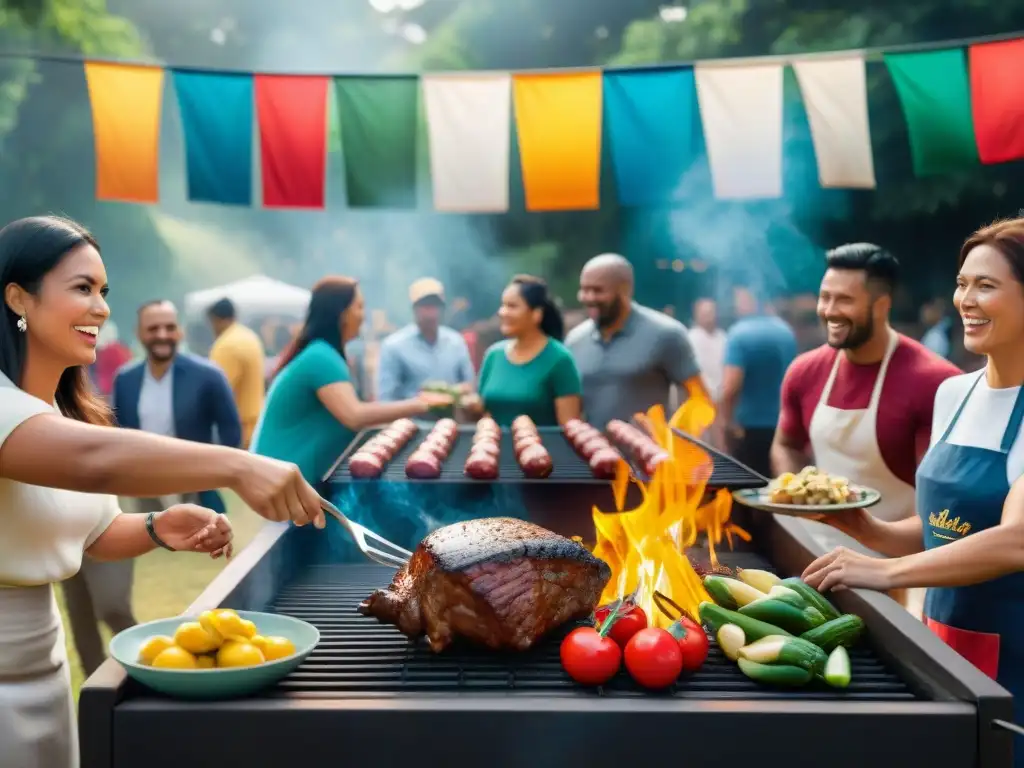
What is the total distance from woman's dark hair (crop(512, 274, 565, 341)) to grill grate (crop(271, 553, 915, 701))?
3.59 m

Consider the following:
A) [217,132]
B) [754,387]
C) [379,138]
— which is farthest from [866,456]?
[217,132]

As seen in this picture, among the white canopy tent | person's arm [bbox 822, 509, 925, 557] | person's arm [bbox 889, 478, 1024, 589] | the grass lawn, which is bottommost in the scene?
the grass lawn

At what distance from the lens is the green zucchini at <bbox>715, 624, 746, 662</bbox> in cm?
261

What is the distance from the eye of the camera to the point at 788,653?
2410mm

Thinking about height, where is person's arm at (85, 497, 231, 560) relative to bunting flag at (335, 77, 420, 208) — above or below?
below

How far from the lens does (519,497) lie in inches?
162

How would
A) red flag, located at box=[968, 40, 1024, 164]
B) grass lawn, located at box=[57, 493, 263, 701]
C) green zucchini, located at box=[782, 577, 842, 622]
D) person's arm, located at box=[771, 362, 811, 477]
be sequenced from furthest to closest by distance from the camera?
red flag, located at box=[968, 40, 1024, 164], grass lawn, located at box=[57, 493, 263, 701], person's arm, located at box=[771, 362, 811, 477], green zucchini, located at box=[782, 577, 842, 622]

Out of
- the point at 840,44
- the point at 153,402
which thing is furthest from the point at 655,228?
the point at 153,402

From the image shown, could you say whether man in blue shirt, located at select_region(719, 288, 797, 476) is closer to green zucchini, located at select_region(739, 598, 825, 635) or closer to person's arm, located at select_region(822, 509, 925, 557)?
person's arm, located at select_region(822, 509, 925, 557)

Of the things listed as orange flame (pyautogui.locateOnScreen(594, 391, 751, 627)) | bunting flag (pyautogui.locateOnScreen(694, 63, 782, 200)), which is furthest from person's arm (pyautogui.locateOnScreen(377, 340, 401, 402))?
orange flame (pyautogui.locateOnScreen(594, 391, 751, 627))

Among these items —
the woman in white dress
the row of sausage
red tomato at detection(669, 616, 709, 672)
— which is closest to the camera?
the woman in white dress

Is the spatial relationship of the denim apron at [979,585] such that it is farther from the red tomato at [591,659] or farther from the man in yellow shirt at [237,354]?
the man in yellow shirt at [237,354]

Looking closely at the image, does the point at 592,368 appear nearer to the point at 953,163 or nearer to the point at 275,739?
the point at 953,163

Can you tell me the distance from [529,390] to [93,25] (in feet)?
73.1
